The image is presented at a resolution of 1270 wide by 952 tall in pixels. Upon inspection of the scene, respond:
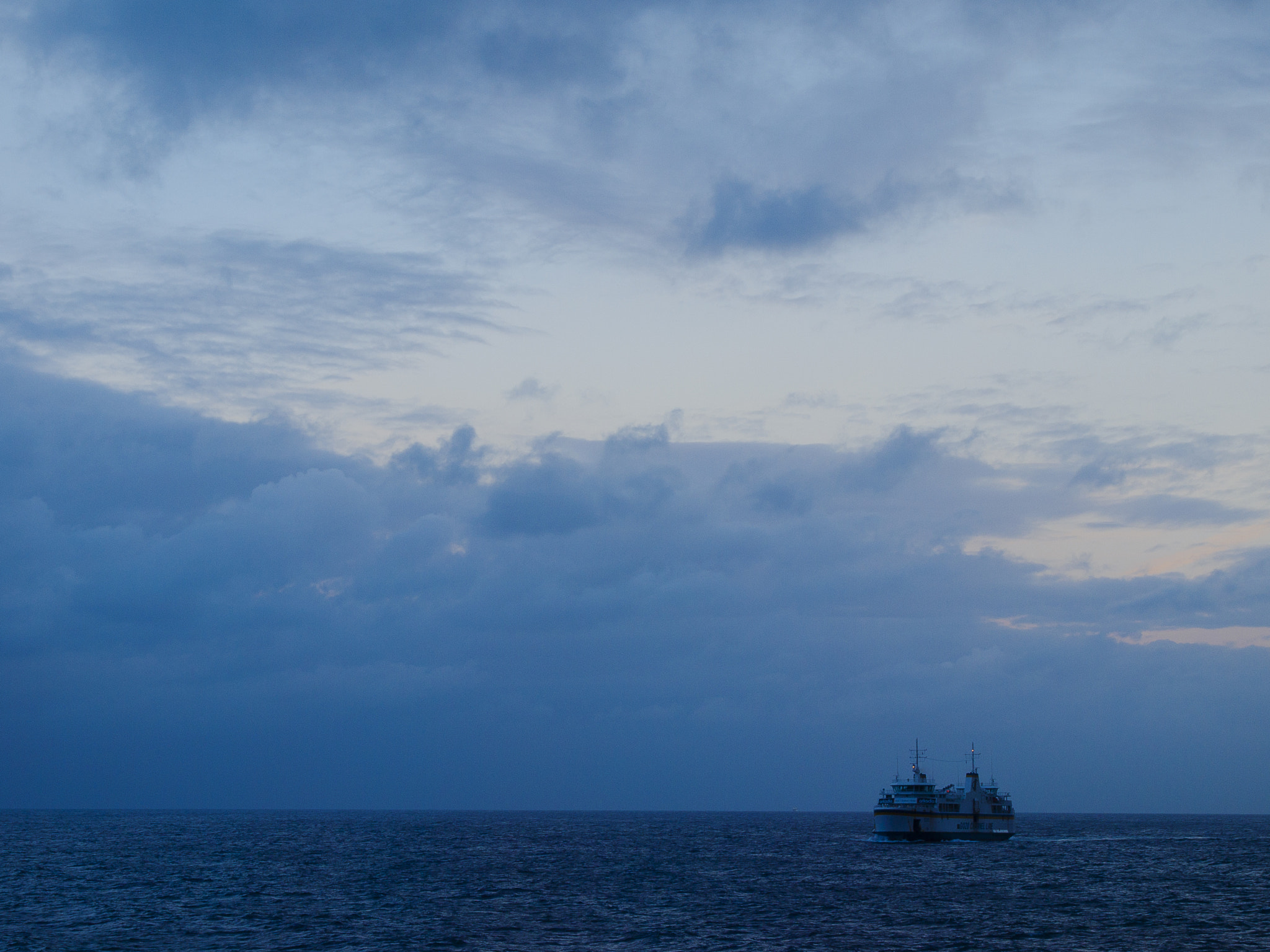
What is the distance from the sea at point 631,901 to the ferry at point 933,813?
3104 mm

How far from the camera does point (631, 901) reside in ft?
301

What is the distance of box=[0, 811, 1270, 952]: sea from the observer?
7006 centimetres

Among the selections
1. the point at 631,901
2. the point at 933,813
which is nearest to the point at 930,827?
the point at 933,813

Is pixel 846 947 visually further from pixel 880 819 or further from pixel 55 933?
pixel 880 819

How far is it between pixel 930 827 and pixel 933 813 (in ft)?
7.05

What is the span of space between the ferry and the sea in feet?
10.2

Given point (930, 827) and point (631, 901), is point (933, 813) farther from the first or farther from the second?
point (631, 901)

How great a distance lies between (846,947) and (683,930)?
1198 centimetres

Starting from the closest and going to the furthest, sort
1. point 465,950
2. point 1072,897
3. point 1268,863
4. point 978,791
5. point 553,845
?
point 465,950 < point 1072,897 < point 1268,863 < point 978,791 < point 553,845

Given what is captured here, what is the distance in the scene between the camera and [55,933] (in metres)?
71.7

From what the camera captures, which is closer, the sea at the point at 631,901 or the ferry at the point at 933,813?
the sea at the point at 631,901

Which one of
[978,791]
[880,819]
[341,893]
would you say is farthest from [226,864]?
[978,791]

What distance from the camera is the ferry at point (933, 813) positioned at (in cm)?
15425

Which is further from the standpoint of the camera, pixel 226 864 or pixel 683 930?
pixel 226 864
